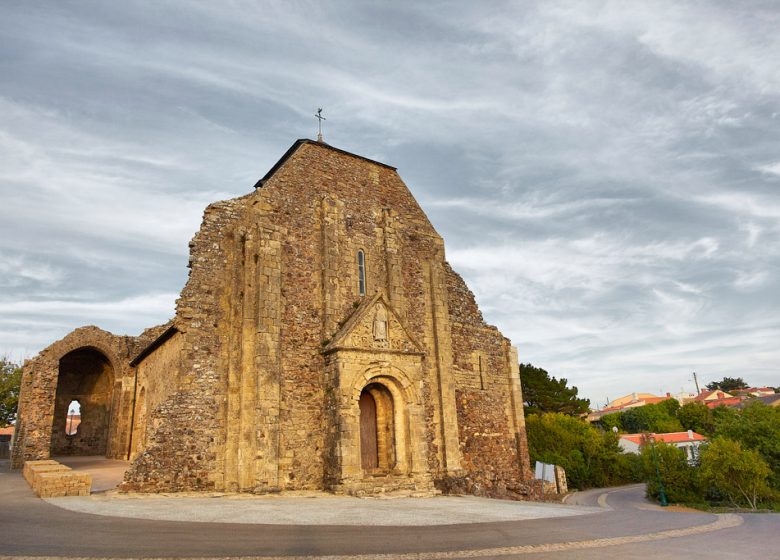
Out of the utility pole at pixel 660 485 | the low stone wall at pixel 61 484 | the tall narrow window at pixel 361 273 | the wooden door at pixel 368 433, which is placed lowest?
the utility pole at pixel 660 485

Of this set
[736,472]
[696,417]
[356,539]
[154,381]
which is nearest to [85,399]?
[154,381]

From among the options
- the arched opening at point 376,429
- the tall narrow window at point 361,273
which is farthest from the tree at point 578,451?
the tall narrow window at point 361,273

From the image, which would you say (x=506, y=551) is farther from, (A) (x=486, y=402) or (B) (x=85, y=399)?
(B) (x=85, y=399)

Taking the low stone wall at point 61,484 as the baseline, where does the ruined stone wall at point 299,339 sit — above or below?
above

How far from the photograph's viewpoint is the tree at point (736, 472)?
27484 millimetres

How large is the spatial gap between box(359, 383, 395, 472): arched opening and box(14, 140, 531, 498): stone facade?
0.15 ft

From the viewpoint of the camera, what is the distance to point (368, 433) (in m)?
17.3

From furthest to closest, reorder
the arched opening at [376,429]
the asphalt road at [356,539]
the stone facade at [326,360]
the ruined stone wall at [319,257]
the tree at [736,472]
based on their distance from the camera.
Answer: the tree at [736,472]
the arched opening at [376,429]
the ruined stone wall at [319,257]
the stone facade at [326,360]
the asphalt road at [356,539]

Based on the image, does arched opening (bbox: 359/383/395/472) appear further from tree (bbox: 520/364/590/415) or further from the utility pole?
tree (bbox: 520/364/590/415)

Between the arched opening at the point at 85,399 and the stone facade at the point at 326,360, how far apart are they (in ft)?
30.6

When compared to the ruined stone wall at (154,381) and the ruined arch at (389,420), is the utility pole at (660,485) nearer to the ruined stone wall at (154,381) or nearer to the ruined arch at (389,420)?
the ruined arch at (389,420)

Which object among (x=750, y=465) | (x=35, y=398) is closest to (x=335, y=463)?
(x=35, y=398)

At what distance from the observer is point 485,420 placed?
20703 millimetres

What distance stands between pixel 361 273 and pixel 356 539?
11.7 meters
